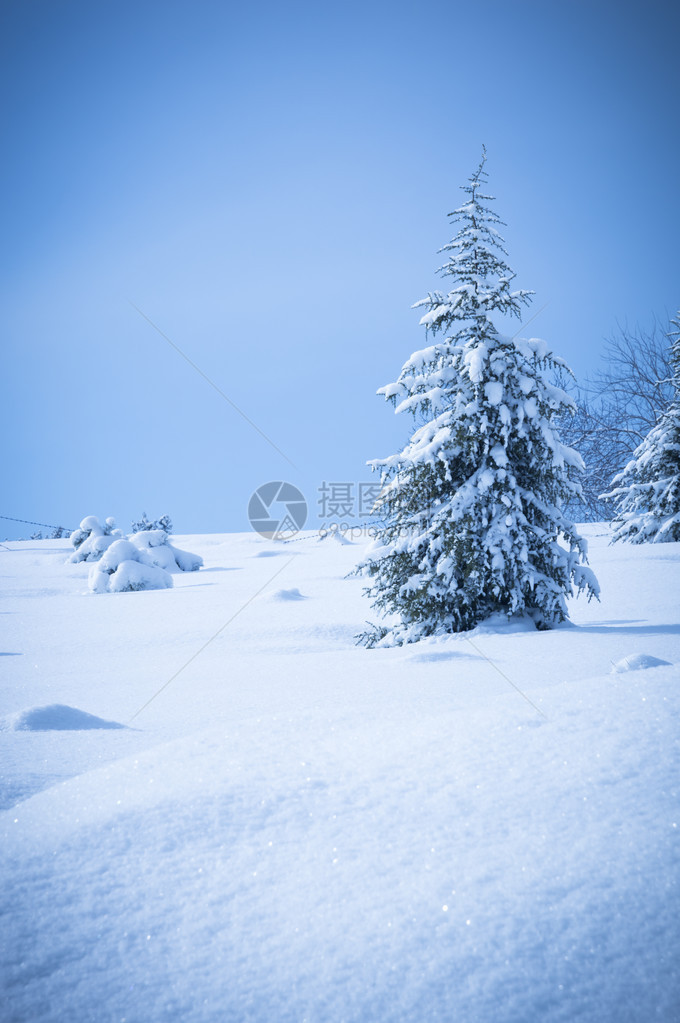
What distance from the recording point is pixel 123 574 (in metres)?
13.0

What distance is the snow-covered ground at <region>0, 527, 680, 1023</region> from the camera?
1.20m

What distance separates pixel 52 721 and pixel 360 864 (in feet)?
8.49

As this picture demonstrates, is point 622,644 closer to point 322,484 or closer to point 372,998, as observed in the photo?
point 372,998

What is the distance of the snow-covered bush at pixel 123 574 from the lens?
1302cm

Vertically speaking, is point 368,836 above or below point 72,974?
above

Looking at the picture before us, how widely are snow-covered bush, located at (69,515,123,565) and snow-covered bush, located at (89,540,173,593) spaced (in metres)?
5.40

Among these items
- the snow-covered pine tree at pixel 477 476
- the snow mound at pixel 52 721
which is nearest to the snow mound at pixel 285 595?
the snow-covered pine tree at pixel 477 476

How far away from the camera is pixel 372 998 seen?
3.85ft

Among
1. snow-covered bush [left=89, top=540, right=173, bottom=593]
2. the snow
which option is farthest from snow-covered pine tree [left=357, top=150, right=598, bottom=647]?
snow-covered bush [left=89, top=540, right=173, bottom=593]

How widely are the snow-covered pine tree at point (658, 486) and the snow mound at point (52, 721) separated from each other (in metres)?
12.3

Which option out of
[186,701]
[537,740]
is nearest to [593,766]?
[537,740]

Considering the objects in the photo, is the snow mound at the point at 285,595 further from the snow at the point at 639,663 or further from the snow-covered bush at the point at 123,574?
the snow at the point at 639,663

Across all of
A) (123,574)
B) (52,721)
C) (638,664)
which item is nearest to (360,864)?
(638,664)

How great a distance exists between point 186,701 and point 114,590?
32.2 feet
